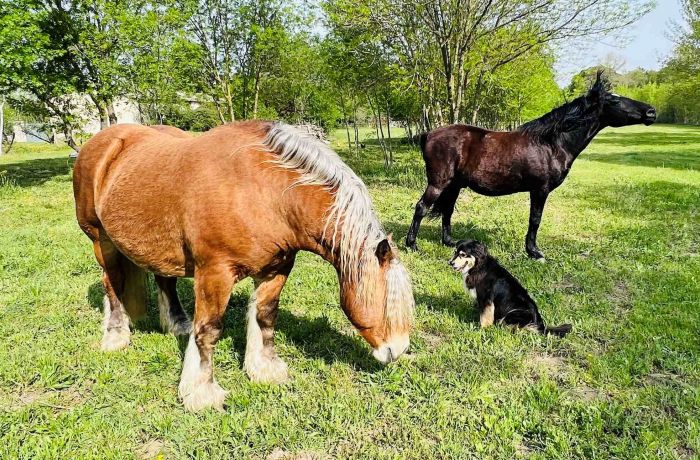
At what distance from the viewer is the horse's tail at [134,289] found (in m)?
4.11

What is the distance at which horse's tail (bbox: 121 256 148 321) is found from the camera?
13.5 feet

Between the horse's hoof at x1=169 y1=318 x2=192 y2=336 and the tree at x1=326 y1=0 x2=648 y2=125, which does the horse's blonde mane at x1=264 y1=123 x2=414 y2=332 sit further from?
the tree at x1=326 y1=0 x2=648 y2=125

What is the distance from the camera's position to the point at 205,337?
3.02 meters

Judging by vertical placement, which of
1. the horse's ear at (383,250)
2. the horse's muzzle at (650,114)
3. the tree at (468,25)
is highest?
the tree at (468,25)

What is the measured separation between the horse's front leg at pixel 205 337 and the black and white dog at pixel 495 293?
92.7 inches

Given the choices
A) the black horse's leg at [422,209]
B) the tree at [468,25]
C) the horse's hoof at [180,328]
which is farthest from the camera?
the tree at [468,25]

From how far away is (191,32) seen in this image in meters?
16.9

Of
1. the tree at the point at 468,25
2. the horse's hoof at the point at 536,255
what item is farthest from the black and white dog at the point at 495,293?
the tree at the point at 468,25

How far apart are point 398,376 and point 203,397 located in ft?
4.77

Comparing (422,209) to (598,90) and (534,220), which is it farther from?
(598,90)

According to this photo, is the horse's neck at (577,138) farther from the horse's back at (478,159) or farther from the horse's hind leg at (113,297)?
the horse's hind leg at (113,297)

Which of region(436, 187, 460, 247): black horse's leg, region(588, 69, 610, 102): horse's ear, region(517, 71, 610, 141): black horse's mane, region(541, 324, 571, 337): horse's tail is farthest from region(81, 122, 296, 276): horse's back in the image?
region(588, 69, 610, 102): horse's ear

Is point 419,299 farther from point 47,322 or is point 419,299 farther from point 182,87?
point 182,87

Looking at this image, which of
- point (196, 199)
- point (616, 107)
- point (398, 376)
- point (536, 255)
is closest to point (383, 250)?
point (398, 376)
